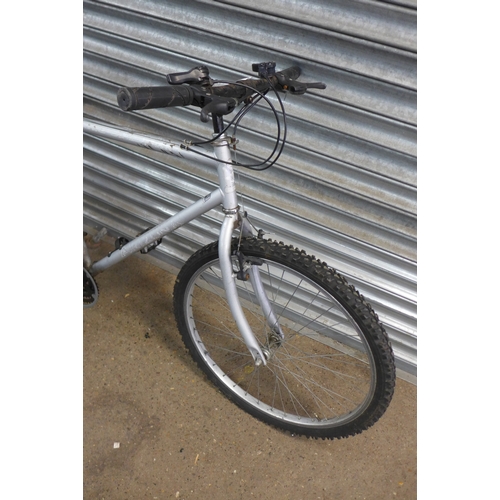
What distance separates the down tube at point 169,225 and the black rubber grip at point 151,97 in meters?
0.43

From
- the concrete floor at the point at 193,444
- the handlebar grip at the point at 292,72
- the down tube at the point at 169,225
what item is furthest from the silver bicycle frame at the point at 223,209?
the concrete floor at the point at 193,444

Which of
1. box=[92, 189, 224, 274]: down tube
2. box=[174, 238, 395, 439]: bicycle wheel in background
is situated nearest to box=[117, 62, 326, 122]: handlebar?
box=[92, 189, 224, 274]: down tube

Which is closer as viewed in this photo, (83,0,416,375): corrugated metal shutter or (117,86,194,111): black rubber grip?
(117,86,194,111): black rubber grip

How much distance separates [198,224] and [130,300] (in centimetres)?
60

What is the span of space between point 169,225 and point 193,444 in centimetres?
102

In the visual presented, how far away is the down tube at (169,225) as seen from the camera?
69.5 inches

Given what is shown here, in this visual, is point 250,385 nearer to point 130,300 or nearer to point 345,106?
point 130,300

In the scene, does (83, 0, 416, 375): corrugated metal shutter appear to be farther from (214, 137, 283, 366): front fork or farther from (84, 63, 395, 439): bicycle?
(214, 137, 283, 366): front fork

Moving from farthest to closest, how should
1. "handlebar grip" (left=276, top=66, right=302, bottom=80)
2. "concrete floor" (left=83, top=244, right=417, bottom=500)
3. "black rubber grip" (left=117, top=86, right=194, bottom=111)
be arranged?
"concrete floor" (left=83, top=244, right=417, bottom=500) → "handlebar grip" (left=276, top=66, right=302, bottom=80) → "black rubber grip" (left=117, top=86, right=194, bottom=111)

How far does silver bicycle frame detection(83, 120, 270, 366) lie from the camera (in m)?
1.66

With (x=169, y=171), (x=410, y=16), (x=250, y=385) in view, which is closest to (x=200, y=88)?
(x=410, y=16)

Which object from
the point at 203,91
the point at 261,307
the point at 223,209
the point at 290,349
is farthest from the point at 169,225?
the point at 290,349

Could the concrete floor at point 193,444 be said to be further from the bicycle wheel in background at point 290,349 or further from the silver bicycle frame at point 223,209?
the silver bicycle frame at point 223,209

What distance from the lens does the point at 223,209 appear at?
1.75m
